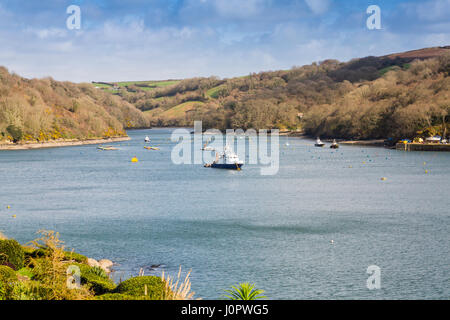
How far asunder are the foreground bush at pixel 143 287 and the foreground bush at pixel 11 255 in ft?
25.7

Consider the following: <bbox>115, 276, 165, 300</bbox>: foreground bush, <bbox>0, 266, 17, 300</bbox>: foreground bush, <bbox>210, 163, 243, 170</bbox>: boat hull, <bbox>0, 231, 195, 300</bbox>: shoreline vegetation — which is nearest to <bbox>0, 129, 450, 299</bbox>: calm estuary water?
<bbox>210, 163, 243, 170</bbox>: boat hull

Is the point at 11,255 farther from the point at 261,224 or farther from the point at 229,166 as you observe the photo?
the point at 229,166

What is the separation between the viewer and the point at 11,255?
31922mm

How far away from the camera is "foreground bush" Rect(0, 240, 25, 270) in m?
31.4

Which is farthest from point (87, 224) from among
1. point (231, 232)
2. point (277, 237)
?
point (277, 237)

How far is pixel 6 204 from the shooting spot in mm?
74812

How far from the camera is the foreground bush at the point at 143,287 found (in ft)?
82.1

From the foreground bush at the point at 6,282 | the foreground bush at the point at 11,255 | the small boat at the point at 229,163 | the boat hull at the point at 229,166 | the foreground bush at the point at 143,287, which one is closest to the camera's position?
the foreground bush at the point at 6,282

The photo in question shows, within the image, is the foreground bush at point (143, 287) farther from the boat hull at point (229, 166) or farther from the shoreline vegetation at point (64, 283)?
the boat hull at point (229, 166)

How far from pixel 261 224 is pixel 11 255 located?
31220 mm

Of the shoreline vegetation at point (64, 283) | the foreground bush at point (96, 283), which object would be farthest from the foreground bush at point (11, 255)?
the foreground bush at point (96, 283)

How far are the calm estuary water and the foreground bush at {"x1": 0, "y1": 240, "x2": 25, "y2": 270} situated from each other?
281 inches

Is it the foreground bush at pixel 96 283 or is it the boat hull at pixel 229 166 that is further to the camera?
the boat hull at pixel 229 166

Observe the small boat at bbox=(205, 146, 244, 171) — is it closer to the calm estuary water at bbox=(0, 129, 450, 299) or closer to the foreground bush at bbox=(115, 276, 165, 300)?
the calm estuary water at bbox=(0, 129, 450, 299)
